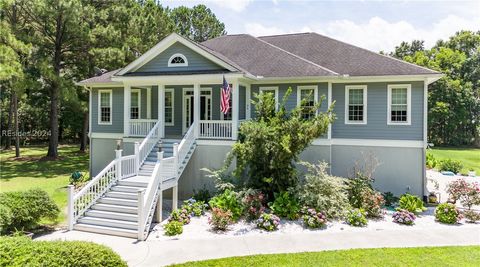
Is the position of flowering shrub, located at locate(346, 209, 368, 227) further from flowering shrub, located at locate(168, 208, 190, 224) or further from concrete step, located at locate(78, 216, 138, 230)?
concrete step, located at locate(78, 216, 138, 230)

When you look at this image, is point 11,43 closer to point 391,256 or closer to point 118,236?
point 118,236

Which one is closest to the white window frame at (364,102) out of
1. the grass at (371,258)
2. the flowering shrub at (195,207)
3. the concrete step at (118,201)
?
the grass at (371,258)

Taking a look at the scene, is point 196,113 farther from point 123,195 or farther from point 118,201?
point 118,201

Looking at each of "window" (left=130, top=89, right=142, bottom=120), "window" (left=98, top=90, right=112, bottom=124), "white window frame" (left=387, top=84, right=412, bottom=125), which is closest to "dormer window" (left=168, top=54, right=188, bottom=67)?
"window" (left=130, top=89, right=142, bottom=120)

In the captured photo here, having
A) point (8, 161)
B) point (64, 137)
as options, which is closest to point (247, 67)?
point (8, 161)

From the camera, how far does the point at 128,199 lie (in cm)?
1188

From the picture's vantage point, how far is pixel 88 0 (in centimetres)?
2584

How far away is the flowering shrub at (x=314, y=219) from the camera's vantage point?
11.1 metres

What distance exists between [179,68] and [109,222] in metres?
7.64

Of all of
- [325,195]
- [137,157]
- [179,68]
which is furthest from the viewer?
[179,68]

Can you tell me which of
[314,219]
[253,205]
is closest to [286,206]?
[253,205]

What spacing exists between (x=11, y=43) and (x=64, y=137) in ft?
97.2

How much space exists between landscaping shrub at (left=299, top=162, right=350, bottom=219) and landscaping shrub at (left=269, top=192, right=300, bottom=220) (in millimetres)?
358

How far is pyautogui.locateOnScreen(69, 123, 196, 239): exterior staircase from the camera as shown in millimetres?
10547
